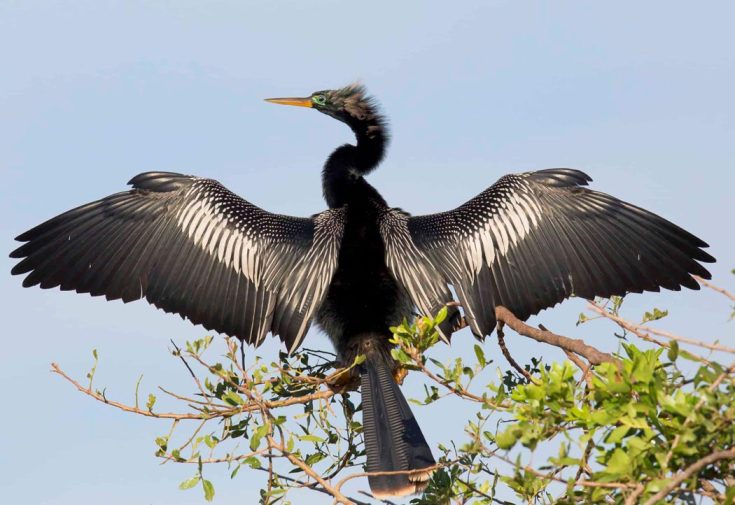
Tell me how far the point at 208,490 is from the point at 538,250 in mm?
2400

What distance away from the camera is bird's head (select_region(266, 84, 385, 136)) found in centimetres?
641

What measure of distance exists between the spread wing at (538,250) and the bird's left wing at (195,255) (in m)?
0.50

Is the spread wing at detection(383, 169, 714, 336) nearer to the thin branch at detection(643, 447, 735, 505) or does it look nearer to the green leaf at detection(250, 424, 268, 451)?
the green leaf at detection(250, 424, 268, 451)

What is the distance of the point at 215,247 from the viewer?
215 inches

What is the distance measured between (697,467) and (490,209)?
10.7 feet

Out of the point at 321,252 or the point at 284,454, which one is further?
the point at 321,252

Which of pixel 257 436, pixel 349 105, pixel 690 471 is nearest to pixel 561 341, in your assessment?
pixel 257 436

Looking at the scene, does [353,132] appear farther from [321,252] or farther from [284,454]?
[284,454]

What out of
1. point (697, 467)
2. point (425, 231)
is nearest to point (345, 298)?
point (425, 231)

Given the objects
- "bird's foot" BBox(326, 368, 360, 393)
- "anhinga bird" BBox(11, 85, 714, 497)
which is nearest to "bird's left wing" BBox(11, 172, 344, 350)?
"anhinga bird" BBox(11, 85, 714, 497)

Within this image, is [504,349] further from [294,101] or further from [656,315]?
[294,101]

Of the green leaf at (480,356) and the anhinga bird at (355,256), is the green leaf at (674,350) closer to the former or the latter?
the green leaf at (480,356)

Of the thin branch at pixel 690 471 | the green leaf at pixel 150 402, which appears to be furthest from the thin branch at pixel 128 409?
the thin branch at pixel 690 471

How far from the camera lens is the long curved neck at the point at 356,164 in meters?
5.81
